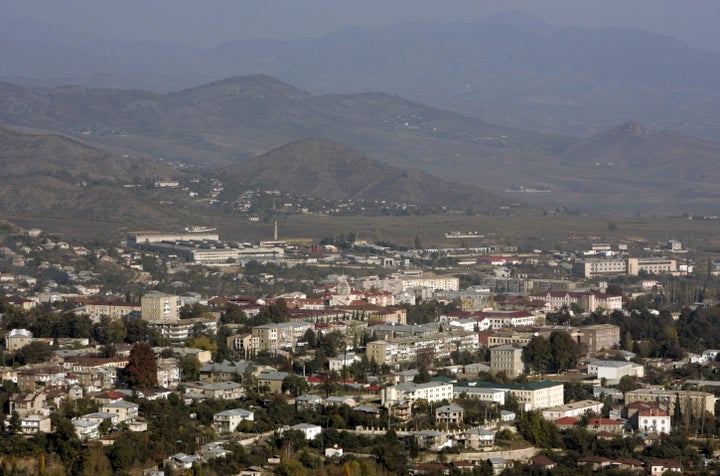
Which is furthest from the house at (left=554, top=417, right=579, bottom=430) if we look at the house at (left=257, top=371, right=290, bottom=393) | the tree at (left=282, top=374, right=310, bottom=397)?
the house at (left=257, top=371, right=290, bottom=393)

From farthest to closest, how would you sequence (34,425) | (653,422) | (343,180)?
(343,180) → (653,422) → (34,425)

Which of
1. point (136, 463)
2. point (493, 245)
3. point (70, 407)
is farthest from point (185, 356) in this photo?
point (493, 245)

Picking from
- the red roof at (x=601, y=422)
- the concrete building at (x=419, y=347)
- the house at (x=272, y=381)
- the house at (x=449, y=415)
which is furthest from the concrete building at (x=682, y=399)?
the house at (x=272, y=381)

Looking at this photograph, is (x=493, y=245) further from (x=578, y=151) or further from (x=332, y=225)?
(x=578, y=151)

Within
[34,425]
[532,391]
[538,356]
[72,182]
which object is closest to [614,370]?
[538,356]

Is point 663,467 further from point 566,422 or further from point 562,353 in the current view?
point 562,353

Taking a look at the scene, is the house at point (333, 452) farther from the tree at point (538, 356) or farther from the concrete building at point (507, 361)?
the tree at point (538, 356)

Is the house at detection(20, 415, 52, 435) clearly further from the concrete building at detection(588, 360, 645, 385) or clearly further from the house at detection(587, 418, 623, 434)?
the concrete building at detection(588, 360, 645, 385)
